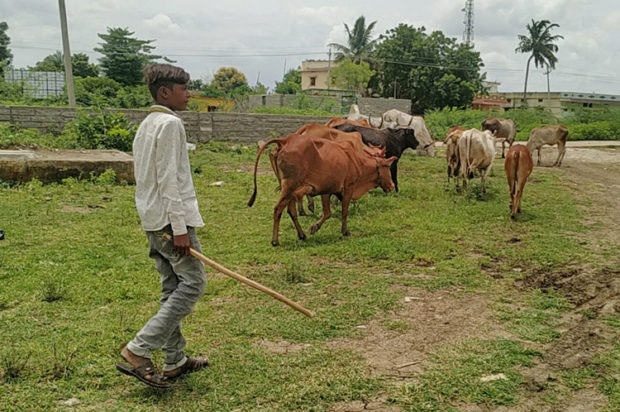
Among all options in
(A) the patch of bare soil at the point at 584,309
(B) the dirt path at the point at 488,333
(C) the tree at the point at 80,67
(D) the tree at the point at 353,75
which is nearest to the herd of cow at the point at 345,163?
(A) the patch of bare soil at the point at 584,309

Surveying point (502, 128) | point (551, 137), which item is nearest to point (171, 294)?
point (551, 137)

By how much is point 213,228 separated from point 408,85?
138 feet

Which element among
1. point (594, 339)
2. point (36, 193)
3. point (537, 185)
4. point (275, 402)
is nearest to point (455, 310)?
point (594, 339)

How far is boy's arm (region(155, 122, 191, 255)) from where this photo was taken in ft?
10.9

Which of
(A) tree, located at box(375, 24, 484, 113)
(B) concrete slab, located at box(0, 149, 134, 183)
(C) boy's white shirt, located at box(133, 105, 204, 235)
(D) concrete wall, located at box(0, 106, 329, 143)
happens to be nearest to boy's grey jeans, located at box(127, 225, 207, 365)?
(C) boy's white shirt, located at box(133, 105, 204, 235)

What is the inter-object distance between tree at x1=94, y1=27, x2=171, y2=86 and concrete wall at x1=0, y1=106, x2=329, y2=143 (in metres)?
17.3

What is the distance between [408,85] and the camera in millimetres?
47688

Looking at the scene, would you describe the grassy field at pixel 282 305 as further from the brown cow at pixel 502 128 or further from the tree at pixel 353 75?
the tree at pixel 353 75

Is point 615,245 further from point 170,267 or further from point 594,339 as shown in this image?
point 170,267

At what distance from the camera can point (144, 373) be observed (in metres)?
3.41

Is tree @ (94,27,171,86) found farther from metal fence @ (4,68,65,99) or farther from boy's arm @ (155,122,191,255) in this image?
boy's arm @ (155,122,191,255)

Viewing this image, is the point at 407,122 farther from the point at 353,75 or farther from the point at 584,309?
the point at 353,75

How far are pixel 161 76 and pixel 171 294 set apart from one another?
53.7 inches

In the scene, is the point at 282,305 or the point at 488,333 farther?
the point at 282,305
